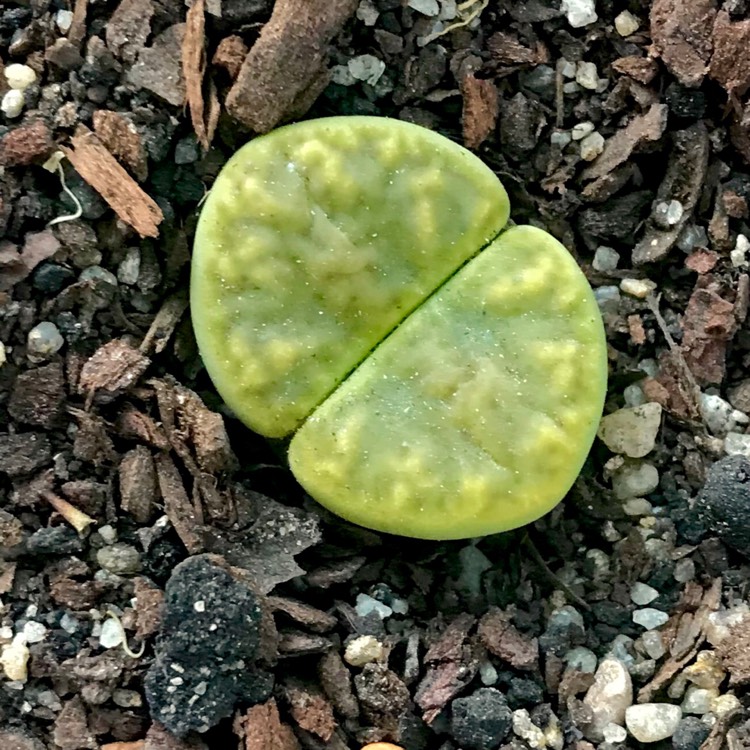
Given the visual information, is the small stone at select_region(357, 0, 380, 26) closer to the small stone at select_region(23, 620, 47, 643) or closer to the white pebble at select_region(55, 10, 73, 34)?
the white pebble at select_region(55, 10, 73, 34)

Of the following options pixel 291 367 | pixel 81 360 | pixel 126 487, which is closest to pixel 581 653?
pixel 291 367

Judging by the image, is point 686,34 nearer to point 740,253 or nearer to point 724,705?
point 740,253

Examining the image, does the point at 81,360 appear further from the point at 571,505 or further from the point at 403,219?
the point at 571,505

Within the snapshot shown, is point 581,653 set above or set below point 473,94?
below

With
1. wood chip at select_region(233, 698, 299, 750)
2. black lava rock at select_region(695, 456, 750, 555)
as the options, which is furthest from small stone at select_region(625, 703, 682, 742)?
wood chip at select_region(233, 698, 299, 750)

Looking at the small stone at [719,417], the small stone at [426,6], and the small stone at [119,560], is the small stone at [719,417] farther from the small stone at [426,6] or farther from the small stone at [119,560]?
the small stone at [119,560]

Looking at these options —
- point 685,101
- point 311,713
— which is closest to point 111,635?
point 311,713
